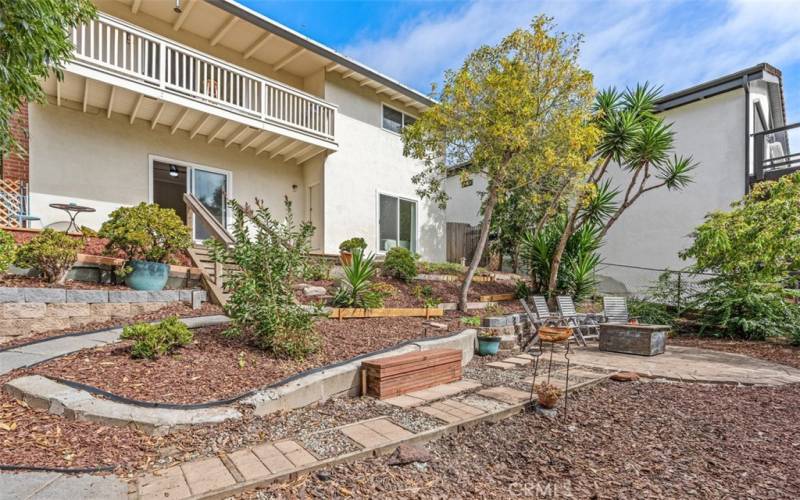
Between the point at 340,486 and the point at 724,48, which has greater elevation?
the point at 724,48

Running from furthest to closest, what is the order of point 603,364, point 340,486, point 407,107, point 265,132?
point 407,107 < point 265,132 < point 603,364 < point 340,486

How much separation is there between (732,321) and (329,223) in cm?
900

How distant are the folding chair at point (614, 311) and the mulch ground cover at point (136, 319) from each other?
25.1 feet

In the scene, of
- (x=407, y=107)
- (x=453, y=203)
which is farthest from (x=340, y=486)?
(x=453, y=203)

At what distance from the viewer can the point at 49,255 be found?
4.84 m

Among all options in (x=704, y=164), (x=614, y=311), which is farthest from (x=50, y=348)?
(x=704, y=164)

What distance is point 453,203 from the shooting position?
17.9 m

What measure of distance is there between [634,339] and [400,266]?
14.4ft

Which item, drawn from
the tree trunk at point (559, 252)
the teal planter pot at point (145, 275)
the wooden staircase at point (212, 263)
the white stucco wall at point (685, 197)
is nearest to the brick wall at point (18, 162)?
the wooden staircase at point (212, 263)

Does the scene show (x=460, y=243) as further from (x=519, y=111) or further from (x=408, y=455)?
(x=408, y=455)

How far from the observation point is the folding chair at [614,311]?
343 inches

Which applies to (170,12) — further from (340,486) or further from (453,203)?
(453,203)

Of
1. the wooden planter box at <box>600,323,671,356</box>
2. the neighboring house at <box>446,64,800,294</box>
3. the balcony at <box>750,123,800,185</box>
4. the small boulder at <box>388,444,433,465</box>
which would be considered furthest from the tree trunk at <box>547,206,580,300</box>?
the small boulder at <box>388,444,433,465</box>

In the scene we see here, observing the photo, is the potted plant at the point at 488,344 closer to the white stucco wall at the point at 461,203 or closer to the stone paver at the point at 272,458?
the stone paver at the point at 272,458
